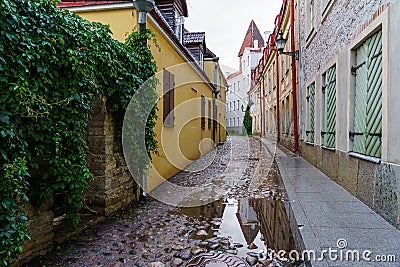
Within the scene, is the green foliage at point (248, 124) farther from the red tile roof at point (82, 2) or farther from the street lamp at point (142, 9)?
the street lamp at point (142, 9)

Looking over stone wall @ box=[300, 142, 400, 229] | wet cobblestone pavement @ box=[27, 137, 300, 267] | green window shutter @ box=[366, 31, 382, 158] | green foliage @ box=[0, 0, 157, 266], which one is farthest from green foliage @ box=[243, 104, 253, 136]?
green foliage @ box=[0, 0, 157, 266]

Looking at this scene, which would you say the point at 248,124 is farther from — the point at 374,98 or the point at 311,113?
the point at 374,98

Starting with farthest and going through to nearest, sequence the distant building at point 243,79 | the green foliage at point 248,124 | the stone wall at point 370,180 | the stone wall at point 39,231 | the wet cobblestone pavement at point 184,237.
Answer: the distant building at point 243,79 < the green foliage at point 248,124 < the stone wall at point 370,180 < the wet cobblestone pavement at point 184,237 < the stone wall at point 39,231

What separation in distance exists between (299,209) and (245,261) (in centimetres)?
134

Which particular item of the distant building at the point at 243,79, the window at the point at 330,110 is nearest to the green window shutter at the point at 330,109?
the window at the point at 330,110

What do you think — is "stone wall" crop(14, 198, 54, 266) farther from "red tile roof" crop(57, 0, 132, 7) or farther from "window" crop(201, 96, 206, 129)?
"window" crop(201, 96, 206, 129)

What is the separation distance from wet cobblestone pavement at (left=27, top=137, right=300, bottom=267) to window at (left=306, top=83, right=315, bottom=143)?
3.88 metres

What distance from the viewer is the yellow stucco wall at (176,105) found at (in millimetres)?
5605

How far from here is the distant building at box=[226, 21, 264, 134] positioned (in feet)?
132

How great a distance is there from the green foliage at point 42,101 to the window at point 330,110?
4598 millimetres

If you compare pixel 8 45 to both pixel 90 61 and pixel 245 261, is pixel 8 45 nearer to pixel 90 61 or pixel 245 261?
pixel 90 61

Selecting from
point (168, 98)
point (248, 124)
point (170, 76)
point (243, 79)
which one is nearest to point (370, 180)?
point (168, 98)

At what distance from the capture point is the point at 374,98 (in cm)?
412

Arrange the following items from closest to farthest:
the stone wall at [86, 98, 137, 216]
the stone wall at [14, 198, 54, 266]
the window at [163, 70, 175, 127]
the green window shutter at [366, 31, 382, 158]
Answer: the stone wall at [14, 198, 54, 266]
the green window shutter at [366, 31, 382, 158]
the stone wall at [86, 98, 137, 216]
the window at [163, 70, 175, 127]
